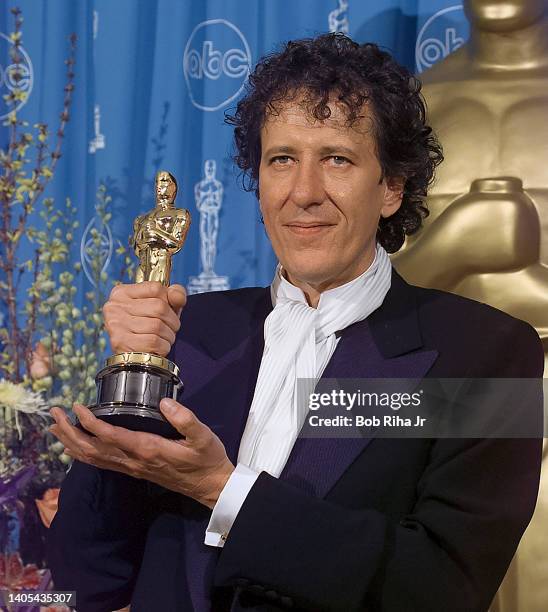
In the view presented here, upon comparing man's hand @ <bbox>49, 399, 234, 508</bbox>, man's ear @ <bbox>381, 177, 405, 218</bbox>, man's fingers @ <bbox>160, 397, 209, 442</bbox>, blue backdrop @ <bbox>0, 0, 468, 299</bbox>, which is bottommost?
man's hand @ <bbox>49, 399, 234, 508</bbox>

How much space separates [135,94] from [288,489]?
101cm

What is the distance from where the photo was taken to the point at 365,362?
3.32 feet

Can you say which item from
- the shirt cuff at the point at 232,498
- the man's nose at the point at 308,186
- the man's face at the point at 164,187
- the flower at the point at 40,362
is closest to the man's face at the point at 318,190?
the man's nose at the point at 308,186

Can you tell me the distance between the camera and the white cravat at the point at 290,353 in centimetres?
96

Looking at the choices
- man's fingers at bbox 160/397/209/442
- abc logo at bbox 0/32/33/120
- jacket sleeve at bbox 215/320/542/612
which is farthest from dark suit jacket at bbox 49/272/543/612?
abc logo at bbox 0/32/33/120

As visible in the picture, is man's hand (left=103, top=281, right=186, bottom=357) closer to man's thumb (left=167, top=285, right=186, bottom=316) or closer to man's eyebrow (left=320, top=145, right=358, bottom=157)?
man's thumb (left=167, top=285, right=186, bottom=316)

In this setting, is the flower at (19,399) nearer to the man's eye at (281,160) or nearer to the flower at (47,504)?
the flower at (47,504)

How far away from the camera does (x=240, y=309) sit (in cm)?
115

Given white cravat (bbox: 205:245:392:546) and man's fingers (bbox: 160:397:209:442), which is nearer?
man's fingers (bbox: 160:397:209:442)

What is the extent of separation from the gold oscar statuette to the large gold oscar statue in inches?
23.0

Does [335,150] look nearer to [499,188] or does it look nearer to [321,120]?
[321,120]

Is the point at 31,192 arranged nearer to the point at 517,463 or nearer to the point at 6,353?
the point at 6,353

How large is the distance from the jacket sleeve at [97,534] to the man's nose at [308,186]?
333 millimetres

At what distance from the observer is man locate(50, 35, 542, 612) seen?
0.86 meters
